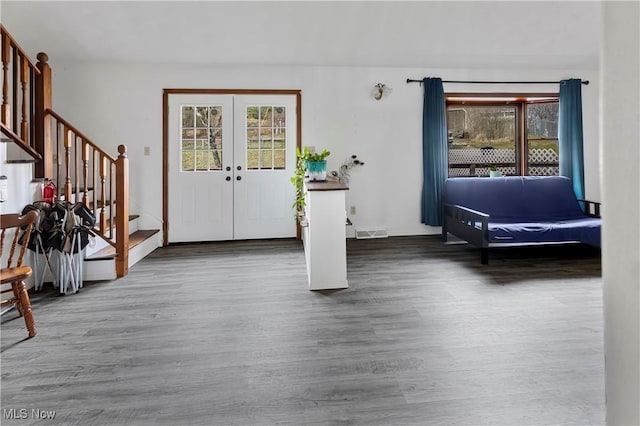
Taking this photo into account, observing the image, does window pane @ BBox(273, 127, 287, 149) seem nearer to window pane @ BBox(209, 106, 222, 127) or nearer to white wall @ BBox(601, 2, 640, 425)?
window pane @ BBox(209, 106, 222, 127)

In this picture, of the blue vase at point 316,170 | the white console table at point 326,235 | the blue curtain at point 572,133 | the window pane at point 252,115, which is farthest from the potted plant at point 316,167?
the blue curtain at point 572,133

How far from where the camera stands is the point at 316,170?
3887mm

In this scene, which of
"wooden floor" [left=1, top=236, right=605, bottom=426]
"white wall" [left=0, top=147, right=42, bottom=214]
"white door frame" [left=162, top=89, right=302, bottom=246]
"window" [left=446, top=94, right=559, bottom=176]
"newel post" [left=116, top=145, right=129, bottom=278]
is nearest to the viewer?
"wooden floor" [left=1, top=236, right=605, bottom=426]

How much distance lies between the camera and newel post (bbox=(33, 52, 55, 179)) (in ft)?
12.4

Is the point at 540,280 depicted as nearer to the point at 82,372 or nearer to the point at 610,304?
the point at 610,304

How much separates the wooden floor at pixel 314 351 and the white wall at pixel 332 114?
199cm

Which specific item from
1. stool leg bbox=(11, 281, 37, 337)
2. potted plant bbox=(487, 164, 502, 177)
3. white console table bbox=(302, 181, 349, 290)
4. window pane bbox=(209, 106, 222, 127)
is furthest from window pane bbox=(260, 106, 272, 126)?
stool leg bbox=(11, 281, 37, 337)

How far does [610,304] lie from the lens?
666 millimetres

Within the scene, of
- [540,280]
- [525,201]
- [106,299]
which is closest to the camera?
[106,299]

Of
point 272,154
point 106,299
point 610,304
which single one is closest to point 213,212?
point 272,154

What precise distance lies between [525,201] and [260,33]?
4167mm

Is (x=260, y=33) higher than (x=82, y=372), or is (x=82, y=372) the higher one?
(x=260, y=33)

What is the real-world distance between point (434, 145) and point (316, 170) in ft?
8.69

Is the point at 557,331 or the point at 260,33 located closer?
the point at 557,331
